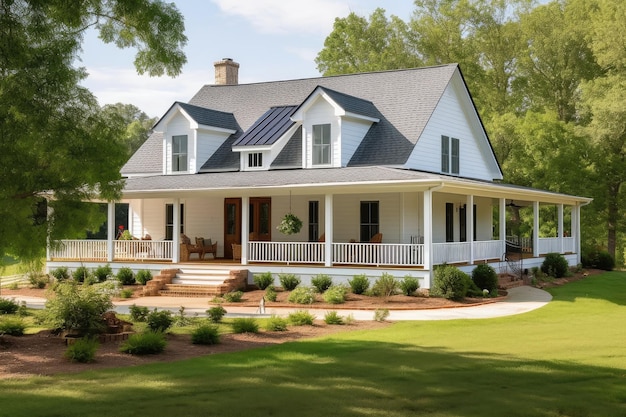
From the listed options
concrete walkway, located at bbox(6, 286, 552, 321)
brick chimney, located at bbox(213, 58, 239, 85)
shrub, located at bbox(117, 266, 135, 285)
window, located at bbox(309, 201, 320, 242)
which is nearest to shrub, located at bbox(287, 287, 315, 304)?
concrete walkway, located at bbox(6, 286, 552, 321)

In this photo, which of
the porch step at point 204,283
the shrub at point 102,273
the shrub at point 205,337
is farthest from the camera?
the shrub at point 102,273

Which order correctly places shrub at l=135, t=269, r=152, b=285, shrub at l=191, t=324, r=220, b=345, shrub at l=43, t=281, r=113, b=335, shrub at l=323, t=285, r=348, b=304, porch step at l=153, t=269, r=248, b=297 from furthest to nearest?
shrub at l=135, t=269, r=152, b=285 → porch step at l=153, t=269, r=248, b=297 → shrub at l=323, t=285, r=348, b=304 → shrub at l=43, t=281, r=113, b=335 → shrub at l=191, t=324, r=220, b=345

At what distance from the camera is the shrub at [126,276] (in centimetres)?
2828

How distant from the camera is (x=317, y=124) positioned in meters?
28.9

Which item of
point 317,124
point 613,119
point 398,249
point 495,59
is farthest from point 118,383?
point 495,59

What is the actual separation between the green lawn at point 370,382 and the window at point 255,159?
50.9 feet

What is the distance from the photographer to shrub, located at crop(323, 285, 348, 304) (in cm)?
2227

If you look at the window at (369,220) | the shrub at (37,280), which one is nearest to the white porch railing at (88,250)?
the shrub at (37,280)

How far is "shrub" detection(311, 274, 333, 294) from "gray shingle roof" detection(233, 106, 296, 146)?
762cm

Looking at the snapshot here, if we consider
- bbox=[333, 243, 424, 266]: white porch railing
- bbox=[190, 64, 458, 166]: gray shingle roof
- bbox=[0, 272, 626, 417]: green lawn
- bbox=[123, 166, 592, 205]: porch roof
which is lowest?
bbox=[0, 272, 626, 417]: green lawn

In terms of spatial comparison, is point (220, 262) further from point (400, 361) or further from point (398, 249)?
point (400, 361)

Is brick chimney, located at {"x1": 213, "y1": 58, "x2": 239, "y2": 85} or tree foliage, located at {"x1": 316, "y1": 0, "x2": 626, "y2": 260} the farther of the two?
tree foliage, located at {"x1": 316, "y1": 0, "x2": 626, "y2": 260}

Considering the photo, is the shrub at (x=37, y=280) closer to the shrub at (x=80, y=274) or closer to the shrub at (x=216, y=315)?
the shrub at (x=80, y=274)

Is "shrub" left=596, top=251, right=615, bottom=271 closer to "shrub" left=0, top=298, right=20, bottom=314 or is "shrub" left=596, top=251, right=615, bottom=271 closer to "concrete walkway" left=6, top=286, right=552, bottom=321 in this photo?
"concrete walkway" left=6, top=286, right=552, bottom=321
